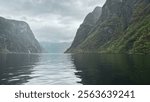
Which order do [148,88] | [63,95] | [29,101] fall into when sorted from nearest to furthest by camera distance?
1. [29,101]
2. [63,95]
3. [148,88]

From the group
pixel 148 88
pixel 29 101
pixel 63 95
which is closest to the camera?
pixel 29 101

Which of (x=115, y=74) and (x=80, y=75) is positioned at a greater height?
(x=80, y=75)

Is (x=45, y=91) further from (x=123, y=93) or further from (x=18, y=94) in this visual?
(x=123, y=93)

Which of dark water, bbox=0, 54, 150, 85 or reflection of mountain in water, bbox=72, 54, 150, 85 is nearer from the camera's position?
reflection of mountain in water, bbox=72, 54, 150, 85

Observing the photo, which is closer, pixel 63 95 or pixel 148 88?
pixel 63 95

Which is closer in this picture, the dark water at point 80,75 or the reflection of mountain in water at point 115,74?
the reflection of mountain in water at point 115,74

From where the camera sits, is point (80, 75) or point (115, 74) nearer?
point (115, 74)

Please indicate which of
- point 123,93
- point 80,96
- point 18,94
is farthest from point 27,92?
point 123,93

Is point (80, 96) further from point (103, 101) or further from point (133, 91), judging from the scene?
point (133, 91)

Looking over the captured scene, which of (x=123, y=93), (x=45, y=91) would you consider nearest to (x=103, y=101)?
(x=123, y=93)
